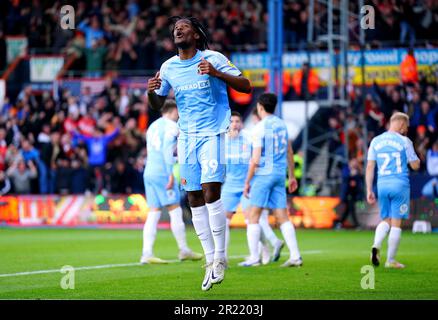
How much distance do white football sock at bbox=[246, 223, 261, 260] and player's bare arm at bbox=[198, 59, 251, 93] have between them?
4.27 metres

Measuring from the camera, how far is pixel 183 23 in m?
10.7

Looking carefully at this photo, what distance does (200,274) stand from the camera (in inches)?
513

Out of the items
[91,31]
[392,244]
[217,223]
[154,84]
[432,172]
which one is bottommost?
[392,244]

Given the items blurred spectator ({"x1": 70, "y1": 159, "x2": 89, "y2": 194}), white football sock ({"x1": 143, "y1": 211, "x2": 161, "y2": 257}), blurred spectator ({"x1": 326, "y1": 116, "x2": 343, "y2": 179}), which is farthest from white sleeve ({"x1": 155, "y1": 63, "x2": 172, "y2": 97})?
blurred spectator ({"x1": 70, "y1": 159, "x2": 89, "y2": 194})

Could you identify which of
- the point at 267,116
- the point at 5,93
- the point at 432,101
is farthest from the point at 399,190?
the point at 5,93

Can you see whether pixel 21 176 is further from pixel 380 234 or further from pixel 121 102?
pixel 380 234

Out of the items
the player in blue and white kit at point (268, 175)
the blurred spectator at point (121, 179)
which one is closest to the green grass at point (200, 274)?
the player in blue and white kit at point (268, 175)

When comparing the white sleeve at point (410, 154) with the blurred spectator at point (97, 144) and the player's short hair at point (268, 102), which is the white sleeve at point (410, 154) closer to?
the player's short hair at point (268, 102)

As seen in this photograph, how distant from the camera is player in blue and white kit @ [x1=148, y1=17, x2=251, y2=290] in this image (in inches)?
419

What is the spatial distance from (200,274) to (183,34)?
376cm

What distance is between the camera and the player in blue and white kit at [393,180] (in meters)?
14.1

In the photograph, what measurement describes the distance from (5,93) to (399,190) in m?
21.0

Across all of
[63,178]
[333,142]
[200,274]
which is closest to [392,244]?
[200,274]
